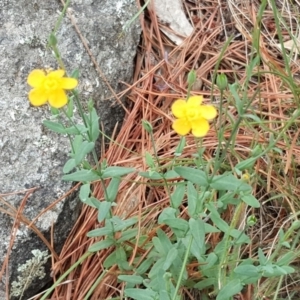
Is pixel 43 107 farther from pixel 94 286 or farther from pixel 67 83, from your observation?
pixel 67 83

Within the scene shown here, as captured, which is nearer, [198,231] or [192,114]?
[192,114]

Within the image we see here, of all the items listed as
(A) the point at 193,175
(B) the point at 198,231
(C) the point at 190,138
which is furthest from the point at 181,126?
(C) the point at 190,138

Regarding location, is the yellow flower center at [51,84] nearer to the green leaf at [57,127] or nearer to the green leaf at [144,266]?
the green leaf at [57,127]

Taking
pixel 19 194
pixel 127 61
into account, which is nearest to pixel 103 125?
pixel 127 61

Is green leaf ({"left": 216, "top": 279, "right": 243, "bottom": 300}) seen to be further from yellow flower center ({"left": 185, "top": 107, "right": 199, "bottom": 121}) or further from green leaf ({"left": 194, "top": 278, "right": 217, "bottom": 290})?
yellow flower center ({"left": 185, "top": 107, "right": 199, "bottom": 121})

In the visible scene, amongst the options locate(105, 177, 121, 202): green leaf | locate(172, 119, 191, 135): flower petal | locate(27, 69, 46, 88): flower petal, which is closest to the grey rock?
locate(105, 177, 121, 202): green leaf

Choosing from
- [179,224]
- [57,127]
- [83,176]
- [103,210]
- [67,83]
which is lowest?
[179,224]
